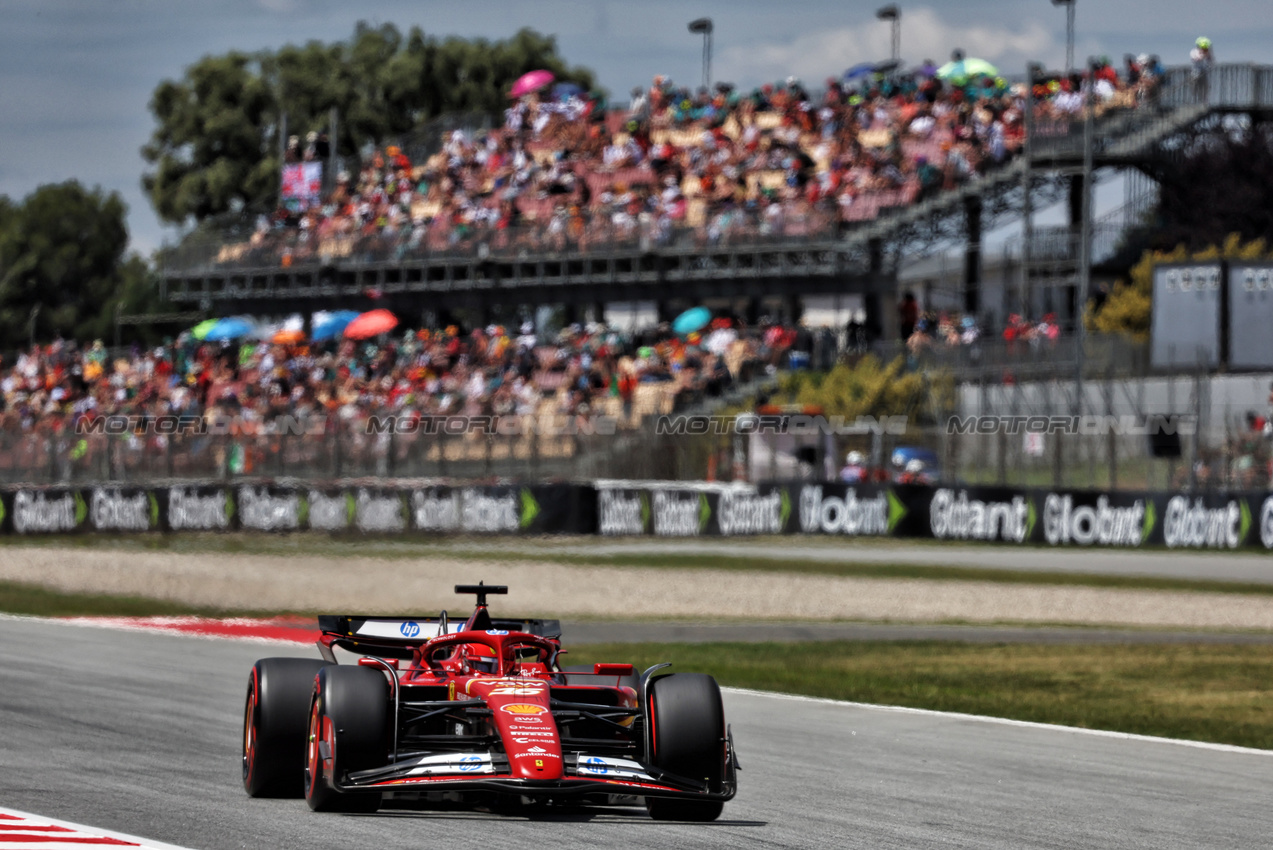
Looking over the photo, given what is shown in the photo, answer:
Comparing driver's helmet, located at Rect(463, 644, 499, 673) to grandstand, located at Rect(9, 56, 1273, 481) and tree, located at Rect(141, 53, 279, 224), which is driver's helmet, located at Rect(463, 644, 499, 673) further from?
tree, located at Rect(141, 53, 279, 224)

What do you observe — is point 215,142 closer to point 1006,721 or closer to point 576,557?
point 576,557

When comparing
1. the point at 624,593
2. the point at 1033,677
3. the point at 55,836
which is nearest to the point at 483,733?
the point at 55,836

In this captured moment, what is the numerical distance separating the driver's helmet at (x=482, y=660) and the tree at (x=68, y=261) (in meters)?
83.5

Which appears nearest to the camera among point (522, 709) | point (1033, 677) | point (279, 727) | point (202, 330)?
point (522, 709)

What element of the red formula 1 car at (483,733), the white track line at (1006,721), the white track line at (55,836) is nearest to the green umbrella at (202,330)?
the white track line at (1006,721)

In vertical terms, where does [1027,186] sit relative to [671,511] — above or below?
above

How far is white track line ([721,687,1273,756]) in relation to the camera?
12.2 m

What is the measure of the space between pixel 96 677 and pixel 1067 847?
9046 millimetres

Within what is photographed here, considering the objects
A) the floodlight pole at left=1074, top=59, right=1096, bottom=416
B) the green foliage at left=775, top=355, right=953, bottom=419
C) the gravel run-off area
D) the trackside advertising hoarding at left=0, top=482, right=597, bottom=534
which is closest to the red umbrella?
the trackside advertising hoarding at left=0, top=482, right=597, bottom=534

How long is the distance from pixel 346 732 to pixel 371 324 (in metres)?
40.7

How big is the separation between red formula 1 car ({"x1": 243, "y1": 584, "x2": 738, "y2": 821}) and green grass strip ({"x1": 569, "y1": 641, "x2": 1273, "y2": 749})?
230 inches

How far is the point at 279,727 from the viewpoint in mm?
8508

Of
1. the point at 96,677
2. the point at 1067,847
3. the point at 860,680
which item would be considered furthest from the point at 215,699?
the point at 1067,847

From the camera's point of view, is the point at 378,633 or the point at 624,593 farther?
the point at 624,593
